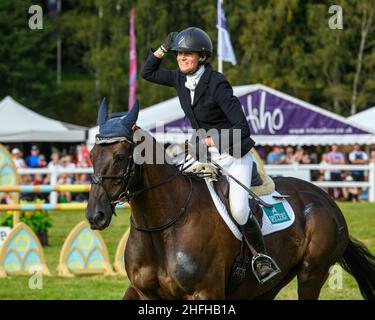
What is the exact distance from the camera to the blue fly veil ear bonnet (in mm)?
6453

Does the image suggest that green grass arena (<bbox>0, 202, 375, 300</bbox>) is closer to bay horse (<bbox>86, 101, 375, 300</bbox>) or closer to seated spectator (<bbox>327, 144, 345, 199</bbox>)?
bay horse (<bbox>86, 101, 375, 300</bbox>)

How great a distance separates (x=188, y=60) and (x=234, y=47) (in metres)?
40.2

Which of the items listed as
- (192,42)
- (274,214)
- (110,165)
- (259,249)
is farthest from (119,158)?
(274,214)

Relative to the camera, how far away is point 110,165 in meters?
6.36

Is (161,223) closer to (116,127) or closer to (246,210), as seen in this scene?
(246,210)

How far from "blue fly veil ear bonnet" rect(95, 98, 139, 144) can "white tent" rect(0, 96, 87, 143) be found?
84.1 ft

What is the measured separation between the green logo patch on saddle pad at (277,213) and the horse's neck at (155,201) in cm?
103

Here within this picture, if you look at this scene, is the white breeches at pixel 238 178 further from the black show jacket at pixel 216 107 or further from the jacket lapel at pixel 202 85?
the jacket lapel at pixel 202 85

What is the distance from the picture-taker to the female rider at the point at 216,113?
6961mm

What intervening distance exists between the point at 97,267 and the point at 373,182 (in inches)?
420

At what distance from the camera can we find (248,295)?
7551 millimetres

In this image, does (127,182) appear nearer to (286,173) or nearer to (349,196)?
(286,173)

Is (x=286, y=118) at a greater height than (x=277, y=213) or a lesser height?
lesser
